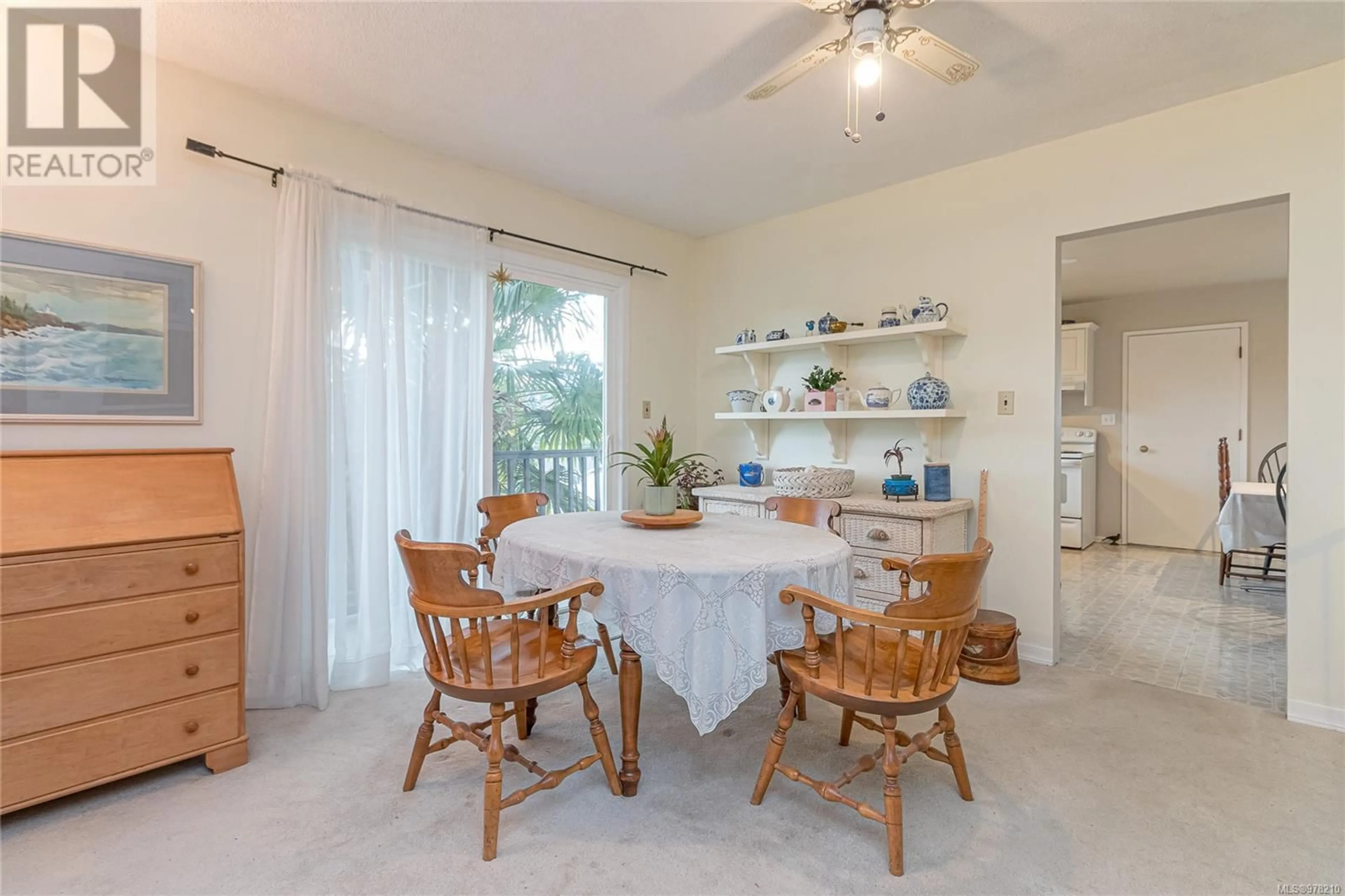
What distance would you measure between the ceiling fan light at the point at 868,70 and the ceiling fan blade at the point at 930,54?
0.24ft

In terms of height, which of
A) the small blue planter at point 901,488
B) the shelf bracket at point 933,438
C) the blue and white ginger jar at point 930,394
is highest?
the blue and white ginger jar at point 930,394

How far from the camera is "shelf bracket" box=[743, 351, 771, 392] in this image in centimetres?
419

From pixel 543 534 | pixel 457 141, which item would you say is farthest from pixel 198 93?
pixel 543 534

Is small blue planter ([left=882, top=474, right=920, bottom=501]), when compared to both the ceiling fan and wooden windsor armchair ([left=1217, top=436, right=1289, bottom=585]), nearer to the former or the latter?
the ceiling fan

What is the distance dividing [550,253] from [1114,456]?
591 cm

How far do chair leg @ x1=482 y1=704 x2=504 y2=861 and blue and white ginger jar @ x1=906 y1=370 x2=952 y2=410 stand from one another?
258 centimetres

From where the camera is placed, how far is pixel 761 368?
422 centimetres

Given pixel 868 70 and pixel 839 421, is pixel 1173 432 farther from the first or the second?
pixel 868 70

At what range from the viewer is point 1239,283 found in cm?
549

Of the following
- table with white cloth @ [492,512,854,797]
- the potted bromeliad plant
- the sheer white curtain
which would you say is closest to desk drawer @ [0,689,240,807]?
the sheer white curtain

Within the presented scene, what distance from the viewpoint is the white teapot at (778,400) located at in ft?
12.7

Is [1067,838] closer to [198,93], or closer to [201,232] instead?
[201,232]

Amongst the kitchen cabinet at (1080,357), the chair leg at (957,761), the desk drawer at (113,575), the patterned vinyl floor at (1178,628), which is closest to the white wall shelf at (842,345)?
the patterned vinyl floor at (1178,628)

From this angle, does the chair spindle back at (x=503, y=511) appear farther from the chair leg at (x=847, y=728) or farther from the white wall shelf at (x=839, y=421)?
the white wall shelf at (x=839, y=421)
